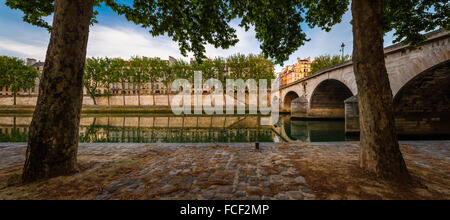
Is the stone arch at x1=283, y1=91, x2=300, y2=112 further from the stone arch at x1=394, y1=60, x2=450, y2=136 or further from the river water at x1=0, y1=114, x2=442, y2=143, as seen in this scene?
the stone arch at x1=394, y1=60, x2=450, y2=136

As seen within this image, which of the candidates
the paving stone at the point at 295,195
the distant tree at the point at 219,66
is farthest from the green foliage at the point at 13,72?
the paving stone at the point at 295,195

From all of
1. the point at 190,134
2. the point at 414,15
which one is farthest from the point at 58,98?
the point at 414,15

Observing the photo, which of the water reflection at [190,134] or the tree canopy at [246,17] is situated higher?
the tree canopy at [246,17]

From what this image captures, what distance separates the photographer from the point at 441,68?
7.84m

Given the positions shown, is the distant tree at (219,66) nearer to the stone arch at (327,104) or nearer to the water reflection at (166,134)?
the stone arch at (327,104)

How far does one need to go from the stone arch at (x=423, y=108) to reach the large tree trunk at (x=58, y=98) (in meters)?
14.5

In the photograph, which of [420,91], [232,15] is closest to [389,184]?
[232,15]

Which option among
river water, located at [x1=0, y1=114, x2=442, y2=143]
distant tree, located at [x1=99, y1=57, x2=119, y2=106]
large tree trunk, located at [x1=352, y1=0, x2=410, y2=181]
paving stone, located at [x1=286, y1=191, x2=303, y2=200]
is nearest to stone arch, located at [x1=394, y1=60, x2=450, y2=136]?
river water, located at [x1=0, y1=114, x2=442, y2=143]

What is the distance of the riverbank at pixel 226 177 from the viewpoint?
2385 mm

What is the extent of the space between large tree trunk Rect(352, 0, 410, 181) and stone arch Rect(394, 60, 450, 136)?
969 cm

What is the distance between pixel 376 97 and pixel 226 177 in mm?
3165

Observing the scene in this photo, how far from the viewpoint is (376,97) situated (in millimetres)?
2861

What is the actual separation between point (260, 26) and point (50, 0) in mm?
6555
